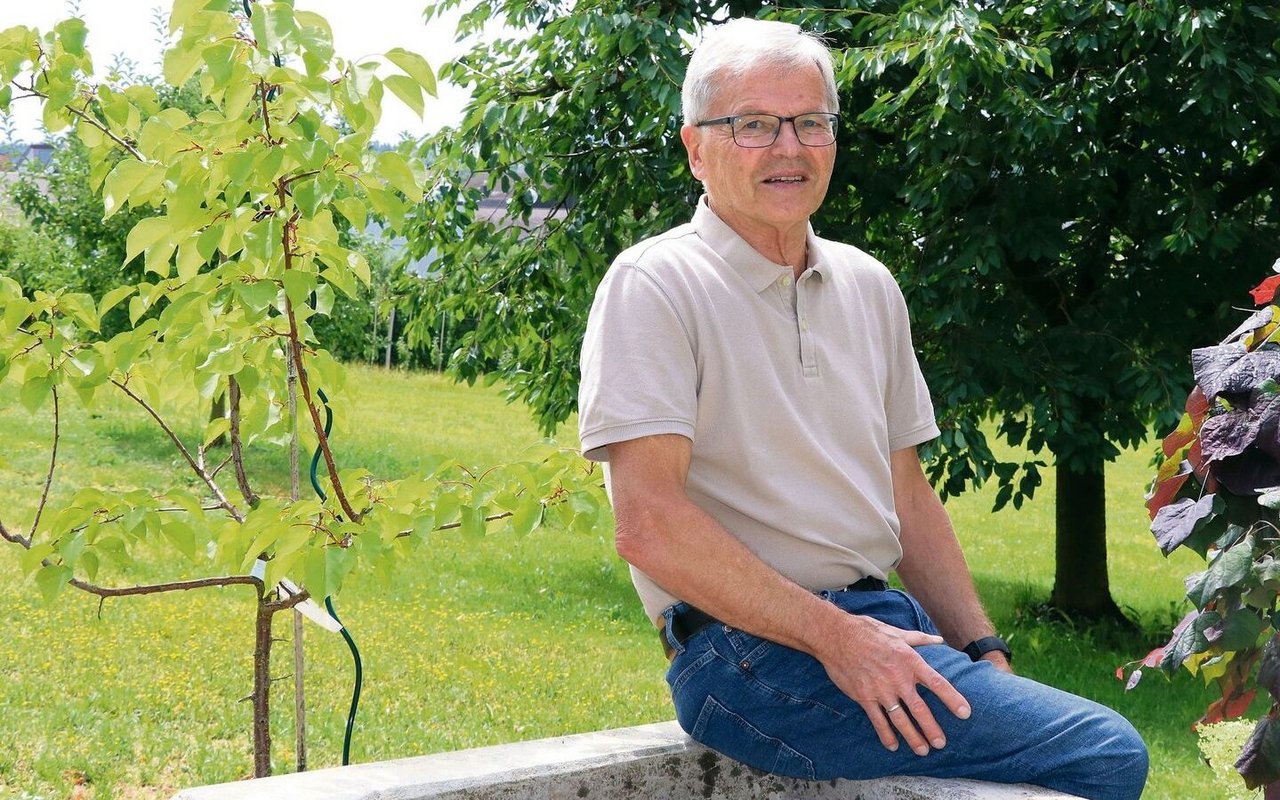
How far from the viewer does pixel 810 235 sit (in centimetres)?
242

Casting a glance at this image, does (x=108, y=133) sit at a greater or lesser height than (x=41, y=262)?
greater

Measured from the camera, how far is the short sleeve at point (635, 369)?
205 centimetres

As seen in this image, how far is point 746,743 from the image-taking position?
6.98ft

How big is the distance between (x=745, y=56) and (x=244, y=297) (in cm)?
98

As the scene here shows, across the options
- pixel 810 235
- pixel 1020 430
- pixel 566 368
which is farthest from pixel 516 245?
pixel 810 235

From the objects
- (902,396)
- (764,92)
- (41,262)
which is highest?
(764,92)

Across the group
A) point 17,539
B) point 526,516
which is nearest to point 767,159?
point 526,516

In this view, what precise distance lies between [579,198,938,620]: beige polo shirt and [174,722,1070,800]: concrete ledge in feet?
0.80

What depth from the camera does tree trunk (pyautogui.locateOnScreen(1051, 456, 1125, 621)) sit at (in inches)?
336

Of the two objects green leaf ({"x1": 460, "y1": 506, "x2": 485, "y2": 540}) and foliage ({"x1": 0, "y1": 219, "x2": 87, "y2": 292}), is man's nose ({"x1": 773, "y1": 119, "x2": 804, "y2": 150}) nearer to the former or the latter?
green leaf ({"x1": 460, "y1": 506, "x2": 485, "y2": 540})

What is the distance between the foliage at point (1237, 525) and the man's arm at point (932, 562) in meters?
0.35

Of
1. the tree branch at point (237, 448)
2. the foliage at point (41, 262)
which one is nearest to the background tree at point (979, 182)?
the tree branch at point (237, 448)

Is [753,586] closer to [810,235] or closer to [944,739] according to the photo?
[944,739]

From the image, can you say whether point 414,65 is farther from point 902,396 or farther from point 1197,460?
point 1197,460
